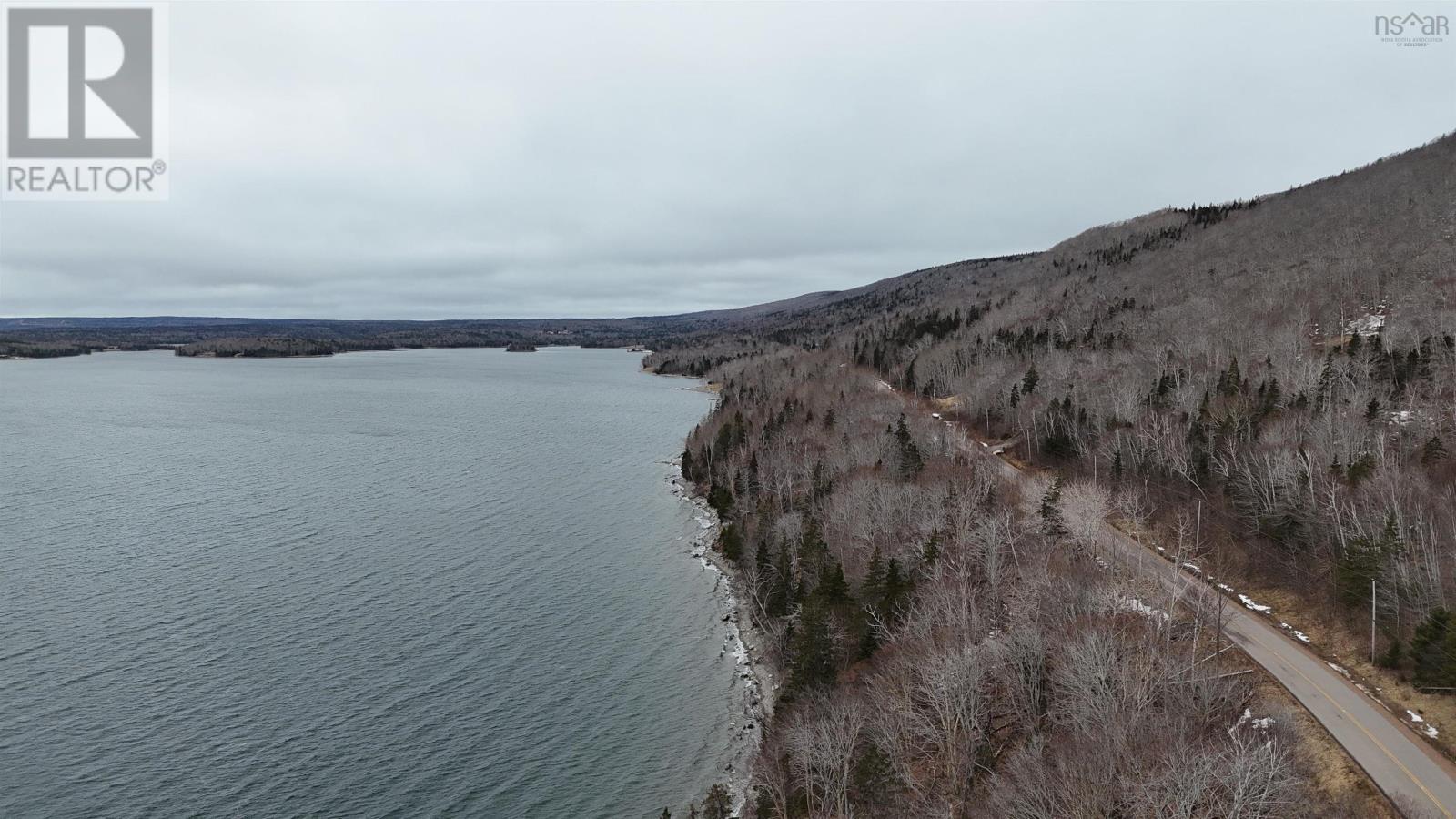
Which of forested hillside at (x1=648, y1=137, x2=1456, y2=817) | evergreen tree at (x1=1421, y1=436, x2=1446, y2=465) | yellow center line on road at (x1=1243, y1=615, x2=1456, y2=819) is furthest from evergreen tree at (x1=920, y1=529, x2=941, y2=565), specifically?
evergreen tree at (x1=1421, y1=436, x2=1446, y2=465)

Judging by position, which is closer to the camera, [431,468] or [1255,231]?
[431,468]

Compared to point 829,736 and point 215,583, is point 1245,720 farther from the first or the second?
point 215,583

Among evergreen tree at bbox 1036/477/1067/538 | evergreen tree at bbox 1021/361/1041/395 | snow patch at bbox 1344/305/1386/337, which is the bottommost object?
evergreen tree at bbox 1036/477/1067/538

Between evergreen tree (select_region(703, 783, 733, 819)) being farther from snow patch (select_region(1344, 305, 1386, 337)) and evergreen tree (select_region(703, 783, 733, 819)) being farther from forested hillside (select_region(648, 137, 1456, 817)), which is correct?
snow patch (select_region(1344, 305, 1386, 337))

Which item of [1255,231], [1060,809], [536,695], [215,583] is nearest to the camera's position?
[1060,809]

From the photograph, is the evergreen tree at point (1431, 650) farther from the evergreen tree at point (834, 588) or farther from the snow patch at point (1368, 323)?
the snow patch at point (1368, 323)

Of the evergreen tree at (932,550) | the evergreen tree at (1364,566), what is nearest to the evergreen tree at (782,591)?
the evergreen tree at (932,550)

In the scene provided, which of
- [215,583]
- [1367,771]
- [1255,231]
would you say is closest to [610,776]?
[1367,771]
